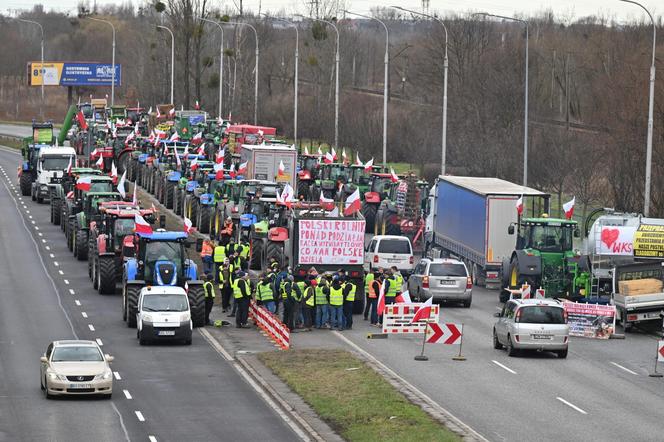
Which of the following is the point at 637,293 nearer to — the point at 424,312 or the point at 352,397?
the point at 424,312

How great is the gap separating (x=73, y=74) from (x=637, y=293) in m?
120

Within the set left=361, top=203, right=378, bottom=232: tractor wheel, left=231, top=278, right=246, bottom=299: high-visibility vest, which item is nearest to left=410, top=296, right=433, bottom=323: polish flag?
left=231, top=278, right=246, bottom=299: high-visibility vest

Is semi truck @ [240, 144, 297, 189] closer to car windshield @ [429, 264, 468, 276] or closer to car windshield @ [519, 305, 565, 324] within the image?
car windshield @ [429, 264, 468, 276]

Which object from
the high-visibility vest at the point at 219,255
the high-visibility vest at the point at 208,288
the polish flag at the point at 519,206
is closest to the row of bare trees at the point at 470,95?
the polish flag at the point at 519,206

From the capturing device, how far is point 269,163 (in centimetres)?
6700

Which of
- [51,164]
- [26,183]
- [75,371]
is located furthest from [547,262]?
[26,183]

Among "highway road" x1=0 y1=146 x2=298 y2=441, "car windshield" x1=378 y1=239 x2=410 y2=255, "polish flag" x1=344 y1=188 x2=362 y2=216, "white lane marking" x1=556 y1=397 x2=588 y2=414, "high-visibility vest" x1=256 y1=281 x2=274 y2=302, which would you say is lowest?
"highway road" x1=0 y1=146 x2=298 y2=441

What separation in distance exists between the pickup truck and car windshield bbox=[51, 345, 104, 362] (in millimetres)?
16072

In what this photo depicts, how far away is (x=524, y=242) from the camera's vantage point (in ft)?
158

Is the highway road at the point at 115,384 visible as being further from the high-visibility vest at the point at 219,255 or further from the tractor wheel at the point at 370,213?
the tractor wheel at the point at 370,213

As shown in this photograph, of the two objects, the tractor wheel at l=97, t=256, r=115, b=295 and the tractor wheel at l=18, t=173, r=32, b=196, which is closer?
the tractor wheel at l=97, t=256, r=115, b=295

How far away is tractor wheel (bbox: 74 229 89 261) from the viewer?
55469 millimetres

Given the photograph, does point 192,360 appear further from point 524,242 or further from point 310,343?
point 524,242

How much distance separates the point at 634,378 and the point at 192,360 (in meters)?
10.2
